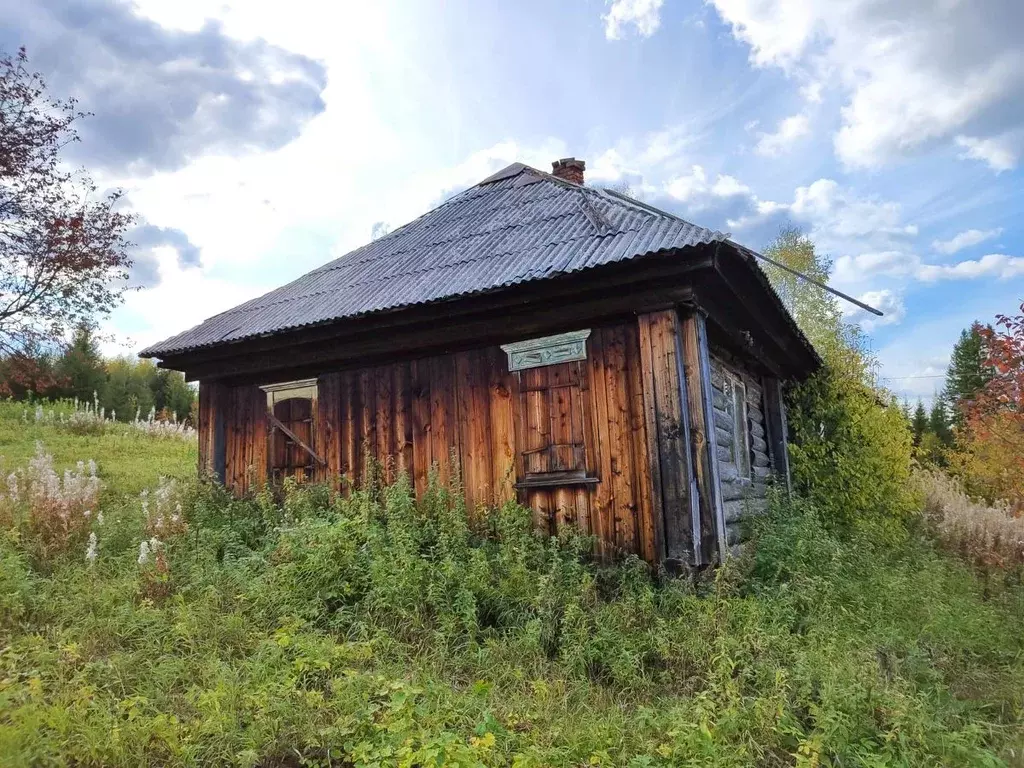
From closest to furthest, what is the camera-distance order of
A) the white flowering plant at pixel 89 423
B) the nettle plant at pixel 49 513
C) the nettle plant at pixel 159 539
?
1. the nettle plant at pixel 159 539
2. the nettle plant at pixel 49 513
3. the white flowering plant at pixel 89 423

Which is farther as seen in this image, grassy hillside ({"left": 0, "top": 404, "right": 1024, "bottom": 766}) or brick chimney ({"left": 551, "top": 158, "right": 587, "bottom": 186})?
brick chimney ({"left": 551, "top": 158, "right": 587, "bottom": 186})

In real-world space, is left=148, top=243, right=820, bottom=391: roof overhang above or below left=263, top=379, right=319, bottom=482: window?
above

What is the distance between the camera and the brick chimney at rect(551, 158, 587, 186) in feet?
34.0

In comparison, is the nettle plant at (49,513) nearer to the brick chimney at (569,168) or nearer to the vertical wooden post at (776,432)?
the brick chimney at (569,168)

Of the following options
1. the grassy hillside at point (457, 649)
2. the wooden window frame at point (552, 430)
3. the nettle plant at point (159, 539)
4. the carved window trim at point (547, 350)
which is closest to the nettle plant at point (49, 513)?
the grassy hillside at point (457, 649)

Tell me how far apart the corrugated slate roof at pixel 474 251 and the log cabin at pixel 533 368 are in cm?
4

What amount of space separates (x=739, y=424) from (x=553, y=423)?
314cm

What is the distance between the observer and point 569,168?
34.1 feet

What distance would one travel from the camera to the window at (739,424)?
8.03m

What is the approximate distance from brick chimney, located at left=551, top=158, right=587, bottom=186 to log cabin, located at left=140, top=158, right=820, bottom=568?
34.5 inches

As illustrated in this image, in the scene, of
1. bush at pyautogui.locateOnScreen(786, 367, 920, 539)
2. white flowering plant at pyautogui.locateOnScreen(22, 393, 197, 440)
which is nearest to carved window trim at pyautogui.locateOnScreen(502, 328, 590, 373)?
bush at pyautogui.locateOnScreen(786, 367, 920, 539)

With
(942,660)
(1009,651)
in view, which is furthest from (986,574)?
(942,660)

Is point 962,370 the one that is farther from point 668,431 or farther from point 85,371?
Answer: point 85,371

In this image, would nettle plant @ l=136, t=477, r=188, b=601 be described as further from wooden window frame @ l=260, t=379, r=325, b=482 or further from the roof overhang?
the roof overhang
